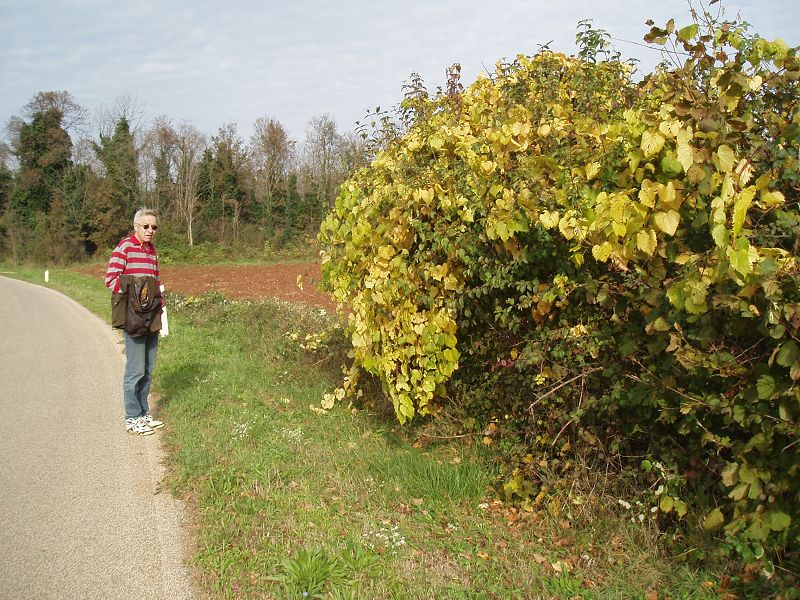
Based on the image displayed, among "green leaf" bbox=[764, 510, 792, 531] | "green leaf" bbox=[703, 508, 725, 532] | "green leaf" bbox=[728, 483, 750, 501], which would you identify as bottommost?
"green leaf" bbox=[703, 508, 725, 532]

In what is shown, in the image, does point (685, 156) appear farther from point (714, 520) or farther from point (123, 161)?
point (123, 161)

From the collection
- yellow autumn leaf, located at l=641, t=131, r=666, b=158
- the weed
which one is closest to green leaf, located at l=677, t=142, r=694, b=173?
yellow autumn leaf, located at l=641, t=131, r=666, b=158

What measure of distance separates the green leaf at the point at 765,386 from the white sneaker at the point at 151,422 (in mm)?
5174

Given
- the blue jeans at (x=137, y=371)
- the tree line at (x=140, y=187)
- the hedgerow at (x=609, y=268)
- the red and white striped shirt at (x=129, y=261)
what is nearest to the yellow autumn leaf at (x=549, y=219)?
the hedgerow at (x=609, y=268)

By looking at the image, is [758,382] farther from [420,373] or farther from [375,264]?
[375,264]

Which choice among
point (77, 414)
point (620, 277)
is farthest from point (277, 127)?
point (620, 277)

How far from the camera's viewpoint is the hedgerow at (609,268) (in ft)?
8.54

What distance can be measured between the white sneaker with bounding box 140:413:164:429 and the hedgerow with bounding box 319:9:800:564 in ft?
6.63

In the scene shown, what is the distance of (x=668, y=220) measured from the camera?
107 inches

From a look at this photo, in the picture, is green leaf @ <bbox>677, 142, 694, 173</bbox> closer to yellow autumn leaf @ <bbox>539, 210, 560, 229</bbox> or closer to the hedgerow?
the hedgerow

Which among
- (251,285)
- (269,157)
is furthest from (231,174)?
(251,285)

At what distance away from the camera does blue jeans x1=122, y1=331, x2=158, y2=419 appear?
595 cm

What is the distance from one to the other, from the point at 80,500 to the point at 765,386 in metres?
4.29

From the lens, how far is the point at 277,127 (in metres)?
56.0
